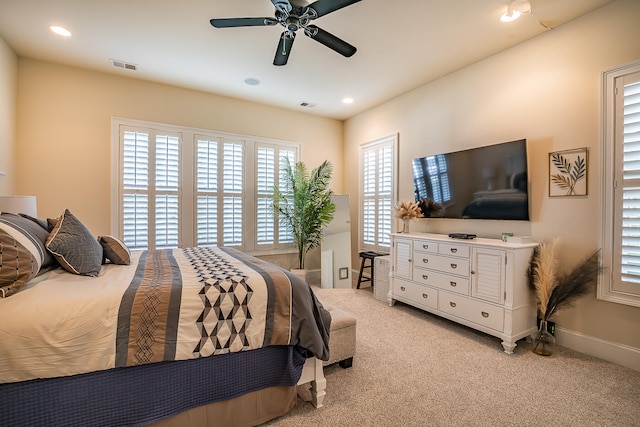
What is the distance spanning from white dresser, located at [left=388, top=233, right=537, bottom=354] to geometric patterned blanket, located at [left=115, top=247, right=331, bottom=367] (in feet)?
5.81

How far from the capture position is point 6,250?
140 cm

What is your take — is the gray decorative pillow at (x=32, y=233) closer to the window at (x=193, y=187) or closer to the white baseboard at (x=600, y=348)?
the window at (x=193, y=187)

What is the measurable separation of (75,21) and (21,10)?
14.8 inches

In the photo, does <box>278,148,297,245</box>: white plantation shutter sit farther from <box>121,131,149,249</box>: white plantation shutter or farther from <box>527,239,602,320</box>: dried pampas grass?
<box>527,239,602,320</box>: dried pampas grass

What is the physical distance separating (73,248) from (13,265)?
1.38 ft

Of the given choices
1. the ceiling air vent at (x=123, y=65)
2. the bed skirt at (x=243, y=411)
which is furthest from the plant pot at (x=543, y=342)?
the ceiling air vent at (x=123, y=65)

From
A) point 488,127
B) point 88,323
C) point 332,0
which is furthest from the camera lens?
point 488,127

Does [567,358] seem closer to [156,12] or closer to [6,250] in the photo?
[6,250]

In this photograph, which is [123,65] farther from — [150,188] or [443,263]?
[443,263]

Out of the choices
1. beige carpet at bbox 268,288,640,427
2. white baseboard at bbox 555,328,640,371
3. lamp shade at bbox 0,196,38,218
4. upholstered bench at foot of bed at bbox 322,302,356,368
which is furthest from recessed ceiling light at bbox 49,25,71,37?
white baseboard at bbox 555,328,640,371

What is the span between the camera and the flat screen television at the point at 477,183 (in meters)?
2.90

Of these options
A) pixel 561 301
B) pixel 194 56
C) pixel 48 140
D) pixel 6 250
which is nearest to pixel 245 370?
pixel 6 250

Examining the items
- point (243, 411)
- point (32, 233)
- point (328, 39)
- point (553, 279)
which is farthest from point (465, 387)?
point (32, 233)

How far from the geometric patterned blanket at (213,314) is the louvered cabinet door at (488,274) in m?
1.77
